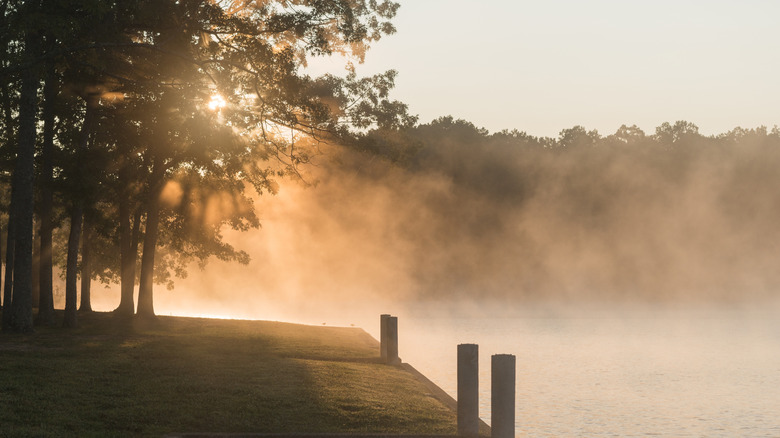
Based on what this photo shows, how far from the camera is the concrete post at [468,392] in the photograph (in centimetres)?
1262

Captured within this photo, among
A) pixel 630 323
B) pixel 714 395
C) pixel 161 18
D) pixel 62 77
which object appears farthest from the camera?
pixel 630 323

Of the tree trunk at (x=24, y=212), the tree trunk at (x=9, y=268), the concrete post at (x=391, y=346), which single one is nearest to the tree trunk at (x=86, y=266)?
the tree trunk at (x=9, y=268)

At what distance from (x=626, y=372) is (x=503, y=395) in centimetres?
1568

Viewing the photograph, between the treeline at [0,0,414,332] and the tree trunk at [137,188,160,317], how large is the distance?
52 millimetres

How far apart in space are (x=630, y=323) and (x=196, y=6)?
32.3 meters

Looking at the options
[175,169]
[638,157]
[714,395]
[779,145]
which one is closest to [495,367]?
[714,395]

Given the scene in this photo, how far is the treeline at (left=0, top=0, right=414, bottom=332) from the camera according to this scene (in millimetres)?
23453

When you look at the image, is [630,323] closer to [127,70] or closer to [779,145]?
[127,70]

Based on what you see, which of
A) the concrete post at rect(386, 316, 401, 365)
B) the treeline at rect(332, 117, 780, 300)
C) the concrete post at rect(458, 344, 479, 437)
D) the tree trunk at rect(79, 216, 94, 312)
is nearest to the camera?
the concrete post at rect(458, 344, 479, 437)

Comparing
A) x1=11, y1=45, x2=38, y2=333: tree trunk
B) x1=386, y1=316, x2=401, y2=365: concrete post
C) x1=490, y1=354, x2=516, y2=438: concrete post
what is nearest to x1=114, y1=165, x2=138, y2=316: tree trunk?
x1=11, y1=45, x2=38, y2=333: tree trunk

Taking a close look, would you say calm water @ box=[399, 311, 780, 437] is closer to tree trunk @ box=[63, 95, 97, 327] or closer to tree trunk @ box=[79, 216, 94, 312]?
tree trunk @ box=[63, 95, 97, 327]

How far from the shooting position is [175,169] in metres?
32.6

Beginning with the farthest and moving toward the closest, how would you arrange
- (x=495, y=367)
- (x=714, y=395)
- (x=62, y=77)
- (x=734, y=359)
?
1. (x=734, y=359)
2. (x=62, y=77)
3. (x=714, y=395)
4. (x=495, y=367)

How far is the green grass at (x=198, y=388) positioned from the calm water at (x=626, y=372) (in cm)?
303
